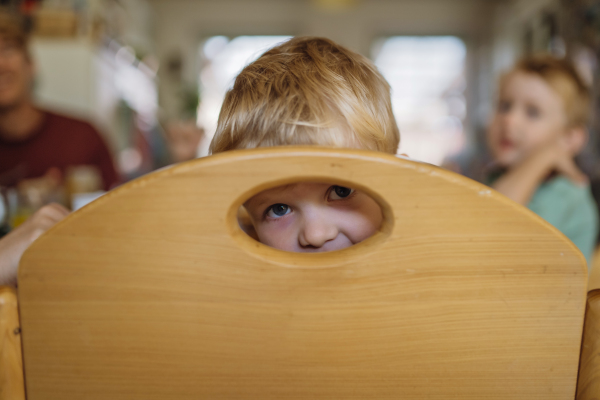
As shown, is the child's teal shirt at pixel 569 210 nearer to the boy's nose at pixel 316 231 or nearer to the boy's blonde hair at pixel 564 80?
the boy's blonde hair at pixel 564 80

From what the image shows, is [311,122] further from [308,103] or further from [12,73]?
[12,73]

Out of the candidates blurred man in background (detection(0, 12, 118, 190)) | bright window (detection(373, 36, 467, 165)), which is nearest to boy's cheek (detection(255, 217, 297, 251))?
blurred man in background (detection(0, 12, 118, 190))

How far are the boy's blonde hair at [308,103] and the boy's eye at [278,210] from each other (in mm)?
96

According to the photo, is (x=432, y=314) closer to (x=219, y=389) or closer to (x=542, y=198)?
(x=219, y=389)

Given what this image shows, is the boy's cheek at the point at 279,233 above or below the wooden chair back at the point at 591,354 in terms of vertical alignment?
below

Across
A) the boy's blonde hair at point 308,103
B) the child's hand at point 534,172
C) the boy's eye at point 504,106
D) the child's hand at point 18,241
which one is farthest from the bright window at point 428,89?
the child's hand at point 18,241

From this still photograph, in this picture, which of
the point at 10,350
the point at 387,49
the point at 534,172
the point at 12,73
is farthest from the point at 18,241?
the point at 387,49

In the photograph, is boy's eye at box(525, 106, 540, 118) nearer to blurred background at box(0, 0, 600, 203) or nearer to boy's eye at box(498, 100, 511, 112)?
boy's eye at box(498, 100, 511, 112)

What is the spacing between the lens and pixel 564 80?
Result: 4.34 feet

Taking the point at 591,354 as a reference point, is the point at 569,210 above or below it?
below

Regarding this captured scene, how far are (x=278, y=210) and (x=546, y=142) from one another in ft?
3.56

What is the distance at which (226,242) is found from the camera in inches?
12.9

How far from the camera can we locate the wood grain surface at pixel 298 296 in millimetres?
320

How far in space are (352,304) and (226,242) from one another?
0.10 metres
